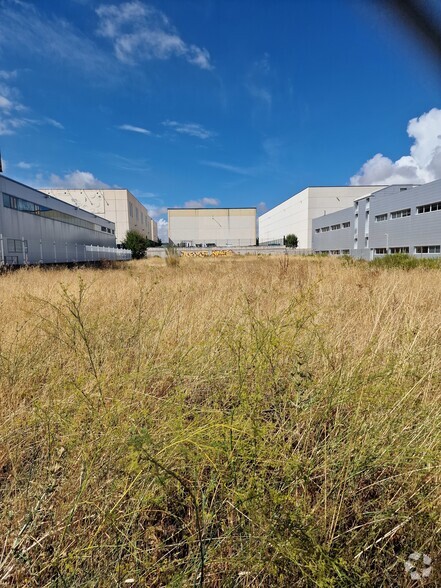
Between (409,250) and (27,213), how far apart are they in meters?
34.9

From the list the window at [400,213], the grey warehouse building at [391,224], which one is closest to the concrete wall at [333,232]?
the grey warehouse building at [391,224]

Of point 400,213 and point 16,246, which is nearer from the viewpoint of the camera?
point 16,246

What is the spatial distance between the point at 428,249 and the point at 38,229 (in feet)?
113

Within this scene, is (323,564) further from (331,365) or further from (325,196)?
(325,196)

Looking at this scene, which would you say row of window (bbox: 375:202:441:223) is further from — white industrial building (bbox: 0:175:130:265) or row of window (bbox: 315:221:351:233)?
white industrial building (bbox: 0:175:130:265)

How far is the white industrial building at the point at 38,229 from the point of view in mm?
15781

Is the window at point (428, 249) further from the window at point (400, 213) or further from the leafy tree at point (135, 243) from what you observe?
the leafy tree at point (135, 243)

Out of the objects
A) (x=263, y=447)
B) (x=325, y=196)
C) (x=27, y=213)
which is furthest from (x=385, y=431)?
(x=325, y=196)

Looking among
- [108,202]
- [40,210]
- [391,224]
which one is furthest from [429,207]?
[108,202]

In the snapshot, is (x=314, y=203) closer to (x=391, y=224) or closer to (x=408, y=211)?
(x=391, y=224)

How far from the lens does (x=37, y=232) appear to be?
19375mm

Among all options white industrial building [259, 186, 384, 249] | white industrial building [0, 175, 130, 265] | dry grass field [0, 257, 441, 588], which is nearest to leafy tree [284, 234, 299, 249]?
white industrial building [259, 186, 384, 249]

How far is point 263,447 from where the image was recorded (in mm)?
1184

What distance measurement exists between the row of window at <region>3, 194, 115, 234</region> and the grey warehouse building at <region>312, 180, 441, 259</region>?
3362 centimetres
